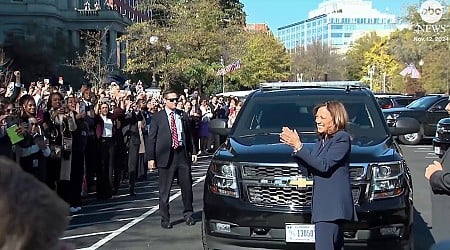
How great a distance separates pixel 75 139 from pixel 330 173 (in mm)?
6156

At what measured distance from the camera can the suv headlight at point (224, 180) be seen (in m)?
7.17

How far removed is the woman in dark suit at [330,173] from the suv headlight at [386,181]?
3.44 feet

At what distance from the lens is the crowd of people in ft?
31.9

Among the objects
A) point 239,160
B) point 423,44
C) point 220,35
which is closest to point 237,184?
point 239,160

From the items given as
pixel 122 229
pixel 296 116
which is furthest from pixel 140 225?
pixel 296 116

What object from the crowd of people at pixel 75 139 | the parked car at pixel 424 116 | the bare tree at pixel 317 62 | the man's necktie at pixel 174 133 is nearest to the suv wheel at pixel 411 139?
the parked car at pixel 424 116

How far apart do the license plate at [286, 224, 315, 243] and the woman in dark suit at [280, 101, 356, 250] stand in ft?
2.30

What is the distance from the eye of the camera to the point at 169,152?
9875 millimetres

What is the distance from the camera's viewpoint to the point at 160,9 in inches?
1725

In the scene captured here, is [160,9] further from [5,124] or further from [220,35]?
[5,124]

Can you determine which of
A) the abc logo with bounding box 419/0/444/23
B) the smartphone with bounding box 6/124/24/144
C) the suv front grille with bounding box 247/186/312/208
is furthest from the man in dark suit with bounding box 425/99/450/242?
the abc logo with bounding box 419/0/444/23

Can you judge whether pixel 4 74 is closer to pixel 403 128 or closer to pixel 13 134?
pixel 13 134

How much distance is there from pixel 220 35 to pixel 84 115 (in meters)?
31.9

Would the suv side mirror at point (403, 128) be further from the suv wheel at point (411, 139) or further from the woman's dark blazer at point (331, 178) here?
the suv wheel at point (411, 139)
